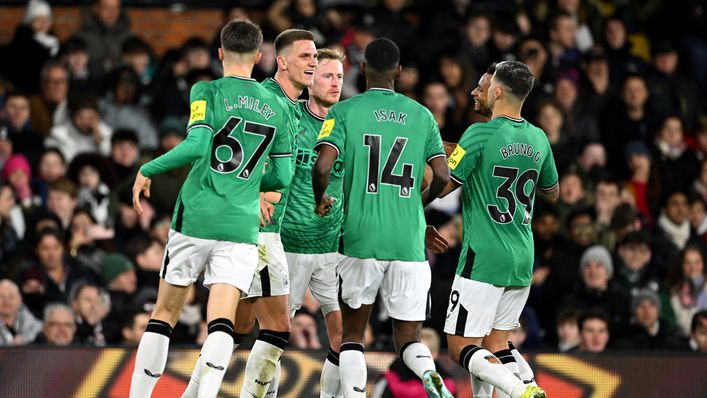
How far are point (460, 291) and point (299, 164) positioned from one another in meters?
1.31

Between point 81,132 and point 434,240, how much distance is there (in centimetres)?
606

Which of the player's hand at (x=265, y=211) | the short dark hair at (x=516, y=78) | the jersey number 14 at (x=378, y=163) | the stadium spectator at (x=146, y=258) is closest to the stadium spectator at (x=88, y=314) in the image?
the stadium spectator at (x=146, y=258)

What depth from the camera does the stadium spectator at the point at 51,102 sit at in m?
13.8

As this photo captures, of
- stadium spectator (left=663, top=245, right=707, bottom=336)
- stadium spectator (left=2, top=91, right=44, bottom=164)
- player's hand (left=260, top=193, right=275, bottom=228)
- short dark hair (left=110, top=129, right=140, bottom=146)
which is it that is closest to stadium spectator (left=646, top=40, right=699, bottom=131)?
stadium spectator (left=663, top=245, right=707, bottom=336)

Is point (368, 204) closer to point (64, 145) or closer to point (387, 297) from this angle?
point (387, 297)

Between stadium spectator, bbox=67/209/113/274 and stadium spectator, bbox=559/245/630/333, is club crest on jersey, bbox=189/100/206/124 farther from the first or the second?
stadium spectator, bbox=559/245/630/333

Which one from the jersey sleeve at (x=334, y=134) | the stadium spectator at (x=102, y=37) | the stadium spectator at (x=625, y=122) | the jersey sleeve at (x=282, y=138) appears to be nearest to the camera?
the jersey sleeve at (x=282, y=138)

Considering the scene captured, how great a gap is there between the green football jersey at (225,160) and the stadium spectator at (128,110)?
6.22m

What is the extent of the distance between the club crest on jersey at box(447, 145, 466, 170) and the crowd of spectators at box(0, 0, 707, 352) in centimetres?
347

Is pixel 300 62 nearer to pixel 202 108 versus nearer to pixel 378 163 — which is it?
pixel 378 163

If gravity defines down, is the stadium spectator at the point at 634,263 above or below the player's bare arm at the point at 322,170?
below

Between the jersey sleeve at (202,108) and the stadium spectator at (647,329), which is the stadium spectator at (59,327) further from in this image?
the stadium spectator at (647,329)

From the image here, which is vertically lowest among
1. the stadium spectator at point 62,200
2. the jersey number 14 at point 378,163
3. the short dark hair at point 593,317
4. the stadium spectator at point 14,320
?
the stadium spectator at point 14,320

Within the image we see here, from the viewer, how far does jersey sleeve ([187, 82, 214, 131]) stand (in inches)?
299
